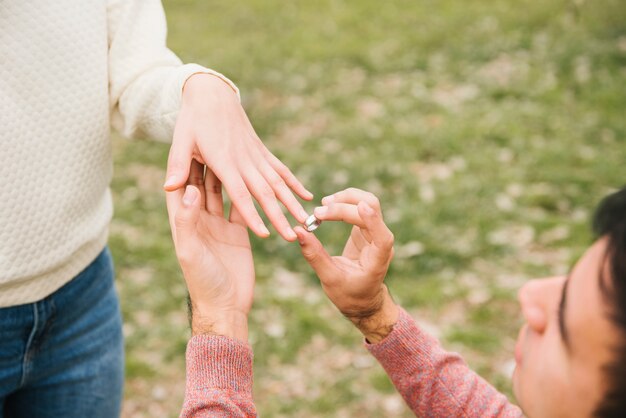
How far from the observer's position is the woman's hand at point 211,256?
1619 millimetres

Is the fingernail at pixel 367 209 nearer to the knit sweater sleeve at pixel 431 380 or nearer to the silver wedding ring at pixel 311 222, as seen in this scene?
the silver wedding ring at pixel 311 222

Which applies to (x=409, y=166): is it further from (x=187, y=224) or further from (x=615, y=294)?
(x=615, y=294)

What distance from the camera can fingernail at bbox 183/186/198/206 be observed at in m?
1.61

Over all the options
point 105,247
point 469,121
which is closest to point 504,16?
point 469,121

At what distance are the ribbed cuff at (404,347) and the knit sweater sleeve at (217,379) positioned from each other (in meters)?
0.39

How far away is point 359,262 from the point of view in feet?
6.14

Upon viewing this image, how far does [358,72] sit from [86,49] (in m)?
6.65

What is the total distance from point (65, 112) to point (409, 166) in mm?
4588

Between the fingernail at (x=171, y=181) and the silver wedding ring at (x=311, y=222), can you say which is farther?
the silver wedding ring at (x=311, y=222)

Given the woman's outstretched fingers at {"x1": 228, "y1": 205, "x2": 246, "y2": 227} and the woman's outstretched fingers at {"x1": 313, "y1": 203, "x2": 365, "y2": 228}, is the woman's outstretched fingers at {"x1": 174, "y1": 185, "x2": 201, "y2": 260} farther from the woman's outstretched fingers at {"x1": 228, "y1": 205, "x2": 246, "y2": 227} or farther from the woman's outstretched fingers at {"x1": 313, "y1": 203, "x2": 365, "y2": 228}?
the woman's outstretched fingers at {"x1": 313, "y1": 203, "x2": 365, "y2": 228}

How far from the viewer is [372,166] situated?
605cm

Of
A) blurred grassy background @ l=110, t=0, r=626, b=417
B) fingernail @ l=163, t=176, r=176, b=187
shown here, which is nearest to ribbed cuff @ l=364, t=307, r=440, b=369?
fingernail @ l=163, t=176, r=176, b=187

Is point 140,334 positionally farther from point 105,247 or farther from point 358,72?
point 358,72

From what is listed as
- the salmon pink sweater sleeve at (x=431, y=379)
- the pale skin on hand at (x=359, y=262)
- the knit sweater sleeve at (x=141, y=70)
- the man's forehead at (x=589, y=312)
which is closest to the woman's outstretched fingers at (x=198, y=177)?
the knit sweater sleeve at (x=141, y=70)
